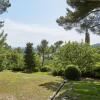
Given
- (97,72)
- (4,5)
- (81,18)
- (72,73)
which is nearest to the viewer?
(4,5)

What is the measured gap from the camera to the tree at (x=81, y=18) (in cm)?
2723

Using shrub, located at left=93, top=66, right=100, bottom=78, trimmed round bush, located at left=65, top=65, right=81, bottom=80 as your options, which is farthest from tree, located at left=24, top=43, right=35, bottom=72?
trimmed round bush, located at left=65, top=65, right=81, bottom=80

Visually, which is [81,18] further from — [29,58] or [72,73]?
[29,58]

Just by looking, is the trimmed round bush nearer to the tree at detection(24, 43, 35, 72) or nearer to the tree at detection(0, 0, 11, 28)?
the tree at detection(0, 0, 11, 28)

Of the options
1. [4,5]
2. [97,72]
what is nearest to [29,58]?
[97,72]

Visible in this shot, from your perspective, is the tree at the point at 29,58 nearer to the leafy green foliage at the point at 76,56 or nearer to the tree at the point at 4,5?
the leafy green foliage at the point at 76,56

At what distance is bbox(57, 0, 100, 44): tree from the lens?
89.4ft

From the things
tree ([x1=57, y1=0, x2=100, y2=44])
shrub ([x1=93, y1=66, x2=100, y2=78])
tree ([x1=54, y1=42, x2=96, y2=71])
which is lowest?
shrub ([x1=93, y1=66, x2=100, y2=78])

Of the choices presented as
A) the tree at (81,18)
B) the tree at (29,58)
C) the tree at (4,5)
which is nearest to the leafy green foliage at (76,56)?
the tree at (81,18)

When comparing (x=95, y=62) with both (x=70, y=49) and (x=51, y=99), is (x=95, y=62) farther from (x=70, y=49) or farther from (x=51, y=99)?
(x=51, y=99)

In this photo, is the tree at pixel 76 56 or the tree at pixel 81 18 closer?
the tree at pixel 81 18

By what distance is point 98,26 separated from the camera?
32.3 meters

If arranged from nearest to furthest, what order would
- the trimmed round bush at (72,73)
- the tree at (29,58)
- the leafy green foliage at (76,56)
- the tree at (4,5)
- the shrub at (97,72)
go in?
the tree at (4,5) < the trimmed round bush at (72,73) < the leafy green foliage at (76,56) < the shrub at (97,72) < the tree at (29,58)

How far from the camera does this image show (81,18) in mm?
28906
